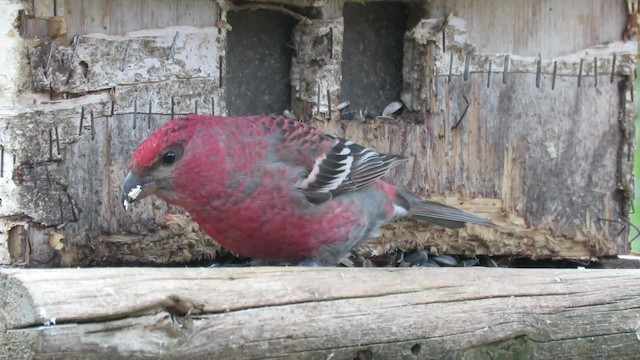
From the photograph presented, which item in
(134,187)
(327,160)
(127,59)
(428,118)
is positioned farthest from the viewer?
(428,118)

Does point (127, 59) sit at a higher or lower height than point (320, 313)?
higher

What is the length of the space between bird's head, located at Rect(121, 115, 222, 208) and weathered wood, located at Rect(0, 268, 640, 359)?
0.71 m

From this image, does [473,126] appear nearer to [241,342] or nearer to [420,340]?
[420,340]

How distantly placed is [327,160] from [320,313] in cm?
125

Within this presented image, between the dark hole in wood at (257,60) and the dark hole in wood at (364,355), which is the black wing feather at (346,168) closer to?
the dark hole in wood at (257,60)

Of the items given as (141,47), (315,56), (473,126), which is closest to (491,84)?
(473,126)

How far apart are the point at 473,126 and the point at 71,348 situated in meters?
2.58

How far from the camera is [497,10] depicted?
5070 mm

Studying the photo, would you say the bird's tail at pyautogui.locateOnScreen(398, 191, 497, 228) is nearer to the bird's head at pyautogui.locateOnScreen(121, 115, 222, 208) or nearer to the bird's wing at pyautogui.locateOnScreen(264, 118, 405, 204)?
the bird's wing at pyautogui.locateOnScreen(264, 118, 405, 204)

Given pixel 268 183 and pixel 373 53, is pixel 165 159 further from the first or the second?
pixel 373 53

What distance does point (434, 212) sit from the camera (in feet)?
16.3

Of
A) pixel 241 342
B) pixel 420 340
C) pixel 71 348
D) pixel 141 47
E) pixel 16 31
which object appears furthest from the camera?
pixel 141 47

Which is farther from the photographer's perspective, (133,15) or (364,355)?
(133,15)

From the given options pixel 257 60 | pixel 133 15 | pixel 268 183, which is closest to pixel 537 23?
pixel 257 60
